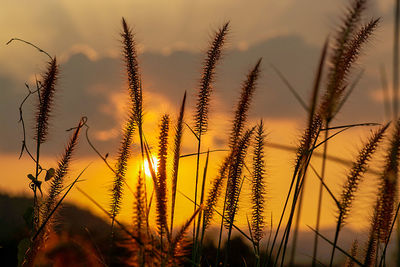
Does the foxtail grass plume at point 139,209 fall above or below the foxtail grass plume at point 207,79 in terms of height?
below

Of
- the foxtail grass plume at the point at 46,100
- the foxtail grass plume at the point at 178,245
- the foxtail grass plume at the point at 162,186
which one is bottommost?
the foxtail grass plume at the point at 178,245

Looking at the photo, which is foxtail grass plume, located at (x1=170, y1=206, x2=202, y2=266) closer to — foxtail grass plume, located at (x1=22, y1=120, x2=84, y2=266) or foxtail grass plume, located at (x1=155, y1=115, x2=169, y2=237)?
foxtail grass plume, located at (x1=155, y1=115, x2=169, y2=237)

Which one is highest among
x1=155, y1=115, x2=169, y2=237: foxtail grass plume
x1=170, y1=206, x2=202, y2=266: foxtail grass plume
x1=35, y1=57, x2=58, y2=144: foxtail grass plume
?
x1=35, y1=57, x2=58, y2=144: foxtail grass plume

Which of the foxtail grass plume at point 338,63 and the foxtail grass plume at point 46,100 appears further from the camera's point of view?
the foxtail grass plume at point 46,100

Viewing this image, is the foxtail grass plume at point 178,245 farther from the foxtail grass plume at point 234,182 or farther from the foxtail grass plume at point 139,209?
the foxtail grass plume at point 234,182

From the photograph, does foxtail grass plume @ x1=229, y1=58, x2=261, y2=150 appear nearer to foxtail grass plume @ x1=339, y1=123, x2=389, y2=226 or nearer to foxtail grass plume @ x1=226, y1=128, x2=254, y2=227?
foxtail grass plume @ x1=226, y1=128, x2=254, y2=227

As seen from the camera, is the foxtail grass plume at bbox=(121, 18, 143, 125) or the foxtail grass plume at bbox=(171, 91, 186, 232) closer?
the foxtail grass plume at bbox=(171, 91, 186, 232)

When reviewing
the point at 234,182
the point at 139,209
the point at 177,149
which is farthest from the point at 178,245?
the point at 234,182

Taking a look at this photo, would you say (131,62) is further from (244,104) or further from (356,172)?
(356,172)

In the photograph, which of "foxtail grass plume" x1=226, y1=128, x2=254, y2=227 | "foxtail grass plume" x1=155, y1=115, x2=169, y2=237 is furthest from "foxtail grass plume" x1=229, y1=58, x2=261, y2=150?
"foxtail grass plume" x1=155, y1=115, x2=169, y2=237

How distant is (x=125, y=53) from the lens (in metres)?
3.15

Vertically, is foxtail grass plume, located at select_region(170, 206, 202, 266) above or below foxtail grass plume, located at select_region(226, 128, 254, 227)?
below

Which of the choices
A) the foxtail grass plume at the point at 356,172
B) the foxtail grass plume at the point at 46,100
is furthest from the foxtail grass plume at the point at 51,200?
the foxtail grass plume at the point at 356,172

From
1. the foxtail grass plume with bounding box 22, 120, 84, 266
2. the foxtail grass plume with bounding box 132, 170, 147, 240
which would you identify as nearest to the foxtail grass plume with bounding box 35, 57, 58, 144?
the foxtail grass plume with bounding box 22, 120, 84, 266
